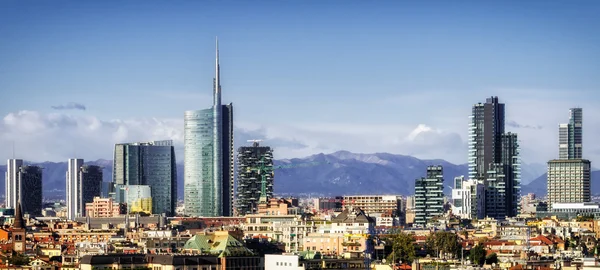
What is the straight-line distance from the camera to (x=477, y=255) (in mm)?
135625

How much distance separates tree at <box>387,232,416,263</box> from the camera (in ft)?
444

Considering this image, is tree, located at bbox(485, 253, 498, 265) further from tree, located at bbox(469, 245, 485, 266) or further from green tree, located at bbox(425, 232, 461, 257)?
green tree, located at bbox(425, 232, 461, 257)

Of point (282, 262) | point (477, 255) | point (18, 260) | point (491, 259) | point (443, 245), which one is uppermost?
point (282, 262)

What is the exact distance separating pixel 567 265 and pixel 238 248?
68.7 ft

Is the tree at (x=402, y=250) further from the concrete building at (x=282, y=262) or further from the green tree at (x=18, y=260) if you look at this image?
the green tree at (x=18, y=260)

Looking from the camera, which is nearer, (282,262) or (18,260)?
(282,262)

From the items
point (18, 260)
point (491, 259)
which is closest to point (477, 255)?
point (491, 259)

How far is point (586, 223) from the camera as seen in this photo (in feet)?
650

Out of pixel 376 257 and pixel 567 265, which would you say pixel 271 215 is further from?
pixel 567 265

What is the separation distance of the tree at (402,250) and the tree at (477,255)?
14.7 ft

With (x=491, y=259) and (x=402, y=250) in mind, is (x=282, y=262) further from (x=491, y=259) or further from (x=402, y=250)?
(x=402, y=250)

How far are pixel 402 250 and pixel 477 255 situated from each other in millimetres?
7119

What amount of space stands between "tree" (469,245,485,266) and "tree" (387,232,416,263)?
4487 mm

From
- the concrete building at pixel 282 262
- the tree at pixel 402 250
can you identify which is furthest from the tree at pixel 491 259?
the concrete building at pixel 282 262
